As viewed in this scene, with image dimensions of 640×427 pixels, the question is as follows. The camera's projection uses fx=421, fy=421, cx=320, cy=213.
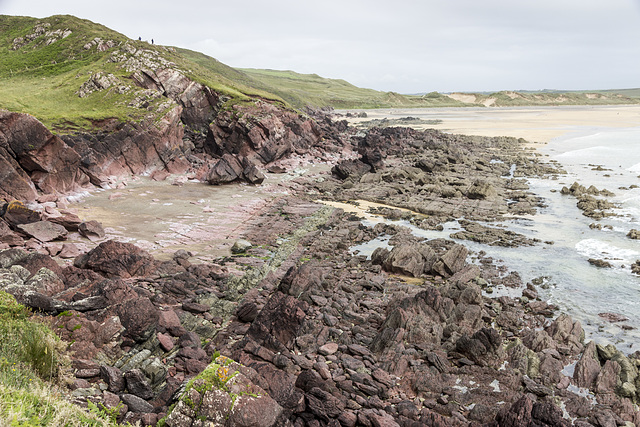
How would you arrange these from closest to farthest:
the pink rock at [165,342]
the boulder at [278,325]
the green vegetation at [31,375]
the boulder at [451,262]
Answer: the green vegetation at [31,375] < the pink rock at [165,342] < the boulder at [278,325] < the boulder at [451,262]

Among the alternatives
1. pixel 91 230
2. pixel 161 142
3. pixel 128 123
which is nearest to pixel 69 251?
pixel 91 230

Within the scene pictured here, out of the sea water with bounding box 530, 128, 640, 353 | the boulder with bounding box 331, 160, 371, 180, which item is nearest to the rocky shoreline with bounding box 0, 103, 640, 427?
the sea water with bounding box 530, 128, 640, 353

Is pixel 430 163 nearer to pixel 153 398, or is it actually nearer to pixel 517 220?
pixel 517 220

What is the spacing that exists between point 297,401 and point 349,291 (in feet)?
26.1

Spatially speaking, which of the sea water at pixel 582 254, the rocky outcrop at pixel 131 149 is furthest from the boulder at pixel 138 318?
the rocky outcrop at pixel 131 149

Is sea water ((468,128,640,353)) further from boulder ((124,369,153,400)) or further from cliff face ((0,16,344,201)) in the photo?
cliff face ((0,16,344,201))

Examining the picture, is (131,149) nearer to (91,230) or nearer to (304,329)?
(91,230)

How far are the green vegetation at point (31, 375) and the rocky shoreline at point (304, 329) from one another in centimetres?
60

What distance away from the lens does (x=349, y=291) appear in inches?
656

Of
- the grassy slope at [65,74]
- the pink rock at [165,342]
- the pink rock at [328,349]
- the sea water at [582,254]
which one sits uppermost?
the grassy slope at [65,74]

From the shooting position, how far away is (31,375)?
765cm

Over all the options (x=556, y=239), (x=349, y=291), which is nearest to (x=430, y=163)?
(x=556, y=239)

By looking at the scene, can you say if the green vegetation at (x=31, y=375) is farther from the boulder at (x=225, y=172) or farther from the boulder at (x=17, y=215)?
the boulder at (x=225, y=172)

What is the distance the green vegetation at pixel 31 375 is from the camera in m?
5.90
